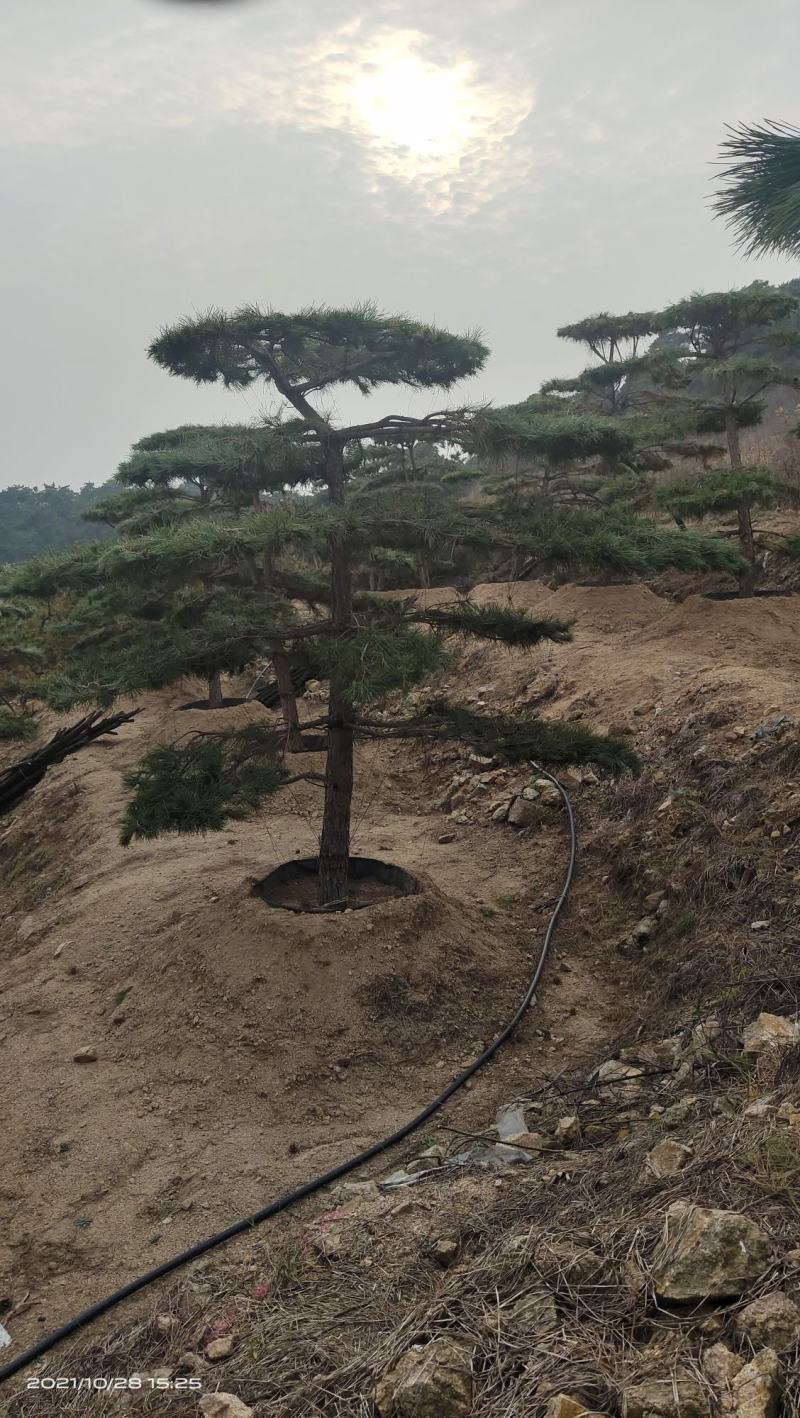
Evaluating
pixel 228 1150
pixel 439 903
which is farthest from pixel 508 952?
pixel 228 1150

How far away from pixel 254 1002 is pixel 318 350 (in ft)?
18.1

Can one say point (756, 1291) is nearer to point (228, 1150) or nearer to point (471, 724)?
point (228, 1150)

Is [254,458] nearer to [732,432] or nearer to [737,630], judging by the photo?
[737,630]

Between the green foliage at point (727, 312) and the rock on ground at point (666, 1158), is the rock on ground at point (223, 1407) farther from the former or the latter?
the green foliage at point (727, 312)

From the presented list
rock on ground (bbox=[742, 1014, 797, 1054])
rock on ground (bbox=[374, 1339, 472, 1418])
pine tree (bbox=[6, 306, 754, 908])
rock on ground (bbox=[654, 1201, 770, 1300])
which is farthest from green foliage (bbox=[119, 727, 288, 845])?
rock on ground (bbox=[654, 1201, 770, 1300])

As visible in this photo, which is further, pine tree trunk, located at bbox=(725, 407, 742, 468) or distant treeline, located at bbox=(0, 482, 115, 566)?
distant treeline, located at bbox=(0, 482, 115, 566)

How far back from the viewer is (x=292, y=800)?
11586 millimetres

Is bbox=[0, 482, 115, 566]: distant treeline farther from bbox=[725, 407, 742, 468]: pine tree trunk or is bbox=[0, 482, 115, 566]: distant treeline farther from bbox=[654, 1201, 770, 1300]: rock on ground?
bbox=[654, 1201, 770, 1300]: rock on ground

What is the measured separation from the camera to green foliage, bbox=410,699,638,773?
6164mm

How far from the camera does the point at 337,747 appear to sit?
702cm

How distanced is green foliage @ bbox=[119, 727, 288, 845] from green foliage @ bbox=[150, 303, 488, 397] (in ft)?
9.85

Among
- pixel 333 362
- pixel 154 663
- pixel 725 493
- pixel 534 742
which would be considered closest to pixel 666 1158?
pixel 534 742

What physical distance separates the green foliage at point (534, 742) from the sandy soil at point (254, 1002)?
5.01ft

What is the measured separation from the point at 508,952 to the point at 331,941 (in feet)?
5.23
